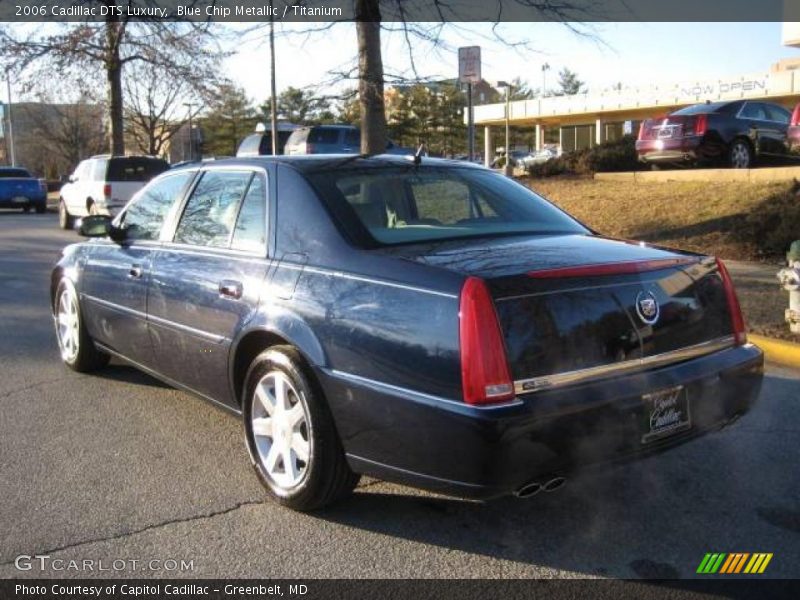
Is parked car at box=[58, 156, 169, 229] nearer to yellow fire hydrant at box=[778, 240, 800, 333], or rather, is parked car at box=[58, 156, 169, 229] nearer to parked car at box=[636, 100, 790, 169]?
parked car at box=[636, 100, 790, 169]

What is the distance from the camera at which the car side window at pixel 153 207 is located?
5.07 meters

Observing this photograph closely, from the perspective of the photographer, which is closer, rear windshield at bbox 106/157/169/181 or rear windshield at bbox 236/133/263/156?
rear windshield at bbox 106/157/169/181

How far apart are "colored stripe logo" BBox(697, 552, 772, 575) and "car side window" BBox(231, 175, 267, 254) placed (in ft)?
7.98

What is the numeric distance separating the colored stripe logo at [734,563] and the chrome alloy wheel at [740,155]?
482 inches

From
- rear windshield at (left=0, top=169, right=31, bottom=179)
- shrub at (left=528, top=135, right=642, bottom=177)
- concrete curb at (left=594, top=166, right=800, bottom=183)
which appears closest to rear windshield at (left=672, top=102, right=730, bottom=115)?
concrete curb at (left=594, top=166, right=800, bottom=183)

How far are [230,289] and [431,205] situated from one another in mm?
1166

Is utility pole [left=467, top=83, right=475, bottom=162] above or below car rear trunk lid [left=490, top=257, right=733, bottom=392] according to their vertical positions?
above

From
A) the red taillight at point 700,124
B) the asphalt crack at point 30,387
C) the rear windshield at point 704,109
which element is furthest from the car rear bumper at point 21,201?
the asphalt crack at point 30,387

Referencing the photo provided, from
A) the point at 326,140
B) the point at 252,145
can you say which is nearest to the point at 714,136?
the point at 326,140

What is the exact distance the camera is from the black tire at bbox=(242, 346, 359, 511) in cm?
354

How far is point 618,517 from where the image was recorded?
366 centimetres

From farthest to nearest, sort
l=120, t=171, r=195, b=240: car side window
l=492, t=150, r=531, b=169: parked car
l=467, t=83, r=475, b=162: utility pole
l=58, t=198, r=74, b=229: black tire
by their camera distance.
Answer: l=492, t=150, r=531, b=169: parked car < l=58, t=198, r=74, b=229: black tire < l=467, t=83, r=475, b=162: utility pole < l=120, t=171, r=195, b=240: car side window

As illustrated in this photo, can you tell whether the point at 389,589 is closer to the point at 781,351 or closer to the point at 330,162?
the point at 330,162

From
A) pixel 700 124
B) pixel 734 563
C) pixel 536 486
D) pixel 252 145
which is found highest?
pixel 252 145
